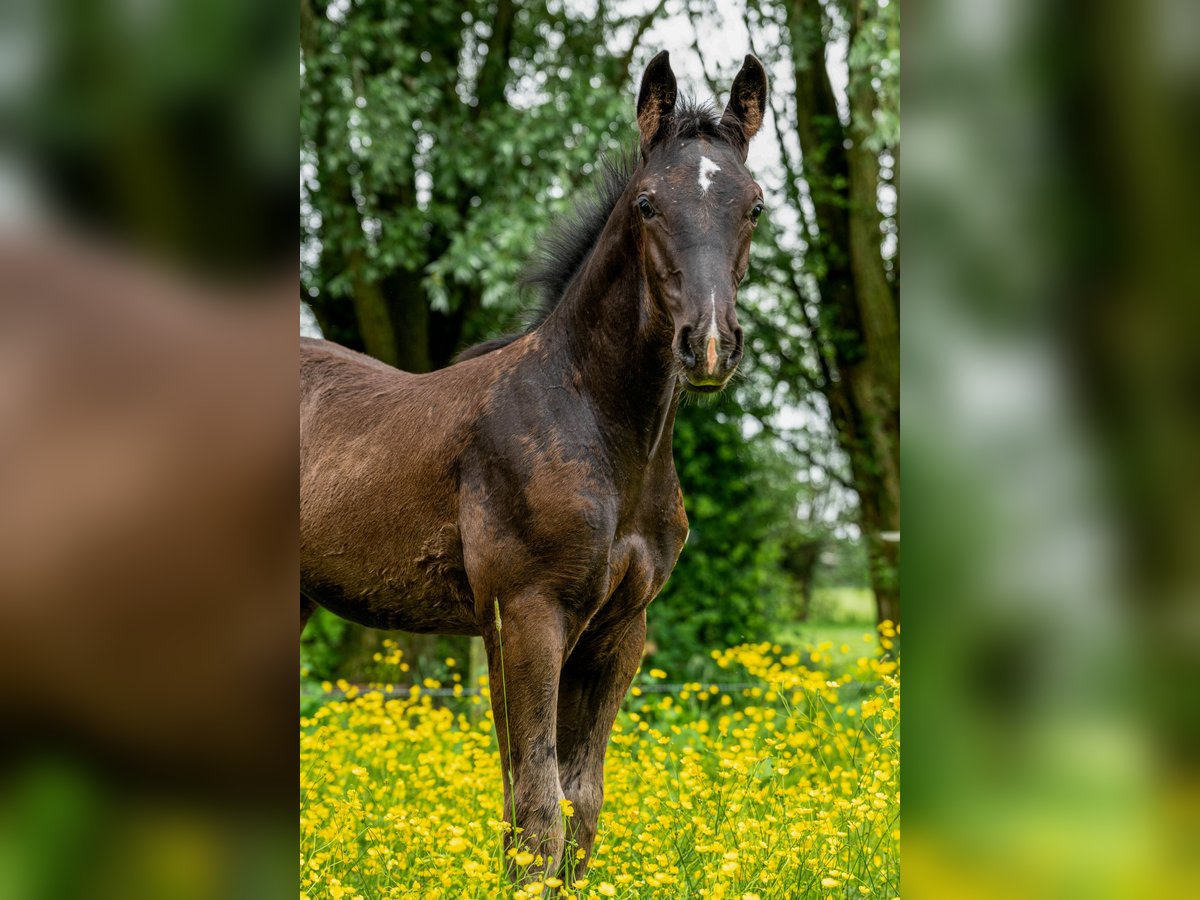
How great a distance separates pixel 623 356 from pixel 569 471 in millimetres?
402

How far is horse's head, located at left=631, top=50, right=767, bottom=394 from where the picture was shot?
112 inches

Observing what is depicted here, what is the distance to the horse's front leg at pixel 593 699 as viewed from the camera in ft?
11.7

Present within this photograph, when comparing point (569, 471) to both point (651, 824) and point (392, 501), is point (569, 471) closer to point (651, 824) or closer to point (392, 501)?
point (392, 501)

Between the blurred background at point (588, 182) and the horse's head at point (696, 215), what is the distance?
150 inches

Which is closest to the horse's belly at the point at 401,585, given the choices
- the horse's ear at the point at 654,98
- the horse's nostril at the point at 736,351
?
the horse's nostril at the point at 736,351

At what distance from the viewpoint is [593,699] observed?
366cm
